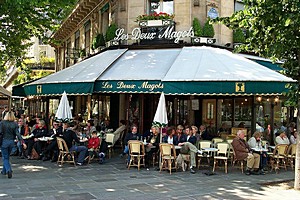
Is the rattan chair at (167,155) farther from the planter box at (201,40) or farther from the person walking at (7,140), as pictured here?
the planter box at (201,40)

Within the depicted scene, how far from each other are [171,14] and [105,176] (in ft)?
26.6

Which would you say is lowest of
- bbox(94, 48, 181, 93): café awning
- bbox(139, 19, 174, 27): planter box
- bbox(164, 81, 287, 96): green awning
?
bbox(164, 81, 287, 96): green awning

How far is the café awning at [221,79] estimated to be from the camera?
11.5 m

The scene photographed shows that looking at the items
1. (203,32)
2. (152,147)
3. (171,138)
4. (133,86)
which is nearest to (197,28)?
(203,32)

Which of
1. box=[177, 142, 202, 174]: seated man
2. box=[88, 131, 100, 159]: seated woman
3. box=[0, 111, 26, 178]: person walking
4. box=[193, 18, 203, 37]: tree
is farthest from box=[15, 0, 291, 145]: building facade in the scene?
box=[0, 111, 26, 178]: person walking

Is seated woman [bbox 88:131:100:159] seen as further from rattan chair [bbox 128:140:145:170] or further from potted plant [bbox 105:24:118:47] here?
potted plant [bbox 105:24:118:47]

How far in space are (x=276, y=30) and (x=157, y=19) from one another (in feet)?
→ 23.7

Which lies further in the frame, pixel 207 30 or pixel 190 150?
pixel 207 30

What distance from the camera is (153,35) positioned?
15203 millimetres

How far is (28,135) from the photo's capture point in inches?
551

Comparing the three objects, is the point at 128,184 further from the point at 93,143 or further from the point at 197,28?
the point at 197,28

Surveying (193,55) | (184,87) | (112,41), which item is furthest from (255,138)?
(112,41)

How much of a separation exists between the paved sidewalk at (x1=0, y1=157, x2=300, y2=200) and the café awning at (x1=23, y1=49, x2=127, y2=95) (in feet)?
9.46

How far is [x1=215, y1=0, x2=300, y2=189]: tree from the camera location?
8.39 metres
